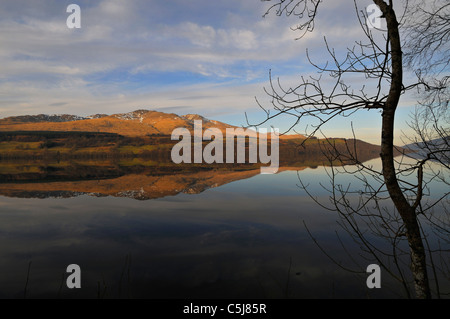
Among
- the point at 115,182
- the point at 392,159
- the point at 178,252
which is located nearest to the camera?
the point at 392,159

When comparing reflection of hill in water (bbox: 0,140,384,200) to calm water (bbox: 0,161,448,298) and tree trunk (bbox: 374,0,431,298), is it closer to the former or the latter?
calm water (bbox: 0,161,448,298)

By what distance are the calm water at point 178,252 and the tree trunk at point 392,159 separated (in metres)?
0.79

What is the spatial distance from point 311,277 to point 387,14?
25.0 ft

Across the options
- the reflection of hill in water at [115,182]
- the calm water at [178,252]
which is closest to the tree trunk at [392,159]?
the calm water at [178,252]

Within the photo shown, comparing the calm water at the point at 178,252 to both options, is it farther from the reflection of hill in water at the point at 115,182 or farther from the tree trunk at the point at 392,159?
the reflection of hill in water at the point at 115,182

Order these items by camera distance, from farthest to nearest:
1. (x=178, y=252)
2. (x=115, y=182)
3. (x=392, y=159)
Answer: (x=115, y=182), (x=178, y=252), (x=392, y=159)

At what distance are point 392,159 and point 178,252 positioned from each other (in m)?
8.88

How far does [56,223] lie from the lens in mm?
15305

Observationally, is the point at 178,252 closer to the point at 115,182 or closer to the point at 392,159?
the point at 392,159

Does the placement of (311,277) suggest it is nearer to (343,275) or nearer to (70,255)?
(343,275)

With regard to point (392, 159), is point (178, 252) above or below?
below

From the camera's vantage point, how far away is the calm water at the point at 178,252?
8109 millimetres

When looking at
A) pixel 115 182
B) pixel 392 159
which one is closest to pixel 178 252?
pixel 392 159

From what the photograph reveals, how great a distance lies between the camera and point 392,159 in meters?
3.58
